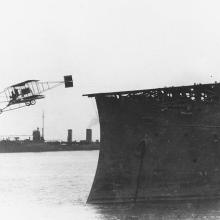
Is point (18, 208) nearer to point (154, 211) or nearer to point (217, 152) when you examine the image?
point (154, 211)

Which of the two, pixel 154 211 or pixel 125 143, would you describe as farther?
pixel 125 143

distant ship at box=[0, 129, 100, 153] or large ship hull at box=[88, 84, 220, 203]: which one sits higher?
large ship hull at box=[88, 84, 220, 203]

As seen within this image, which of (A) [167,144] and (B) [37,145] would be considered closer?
(A) [167,144]

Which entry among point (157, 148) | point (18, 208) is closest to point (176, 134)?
A: point (157, 148)

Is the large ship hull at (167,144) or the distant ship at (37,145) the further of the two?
the distant ship at (37,145)

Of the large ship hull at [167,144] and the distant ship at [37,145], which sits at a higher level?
the large ship hull at [167,144]

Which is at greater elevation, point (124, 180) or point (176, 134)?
point (176, 134)

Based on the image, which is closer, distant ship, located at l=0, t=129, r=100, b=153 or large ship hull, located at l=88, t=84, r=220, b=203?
large ship hull, located at l=88, t=84, r=220, b=203

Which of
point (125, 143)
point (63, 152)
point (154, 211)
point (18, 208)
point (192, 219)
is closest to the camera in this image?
point (192, 219)
